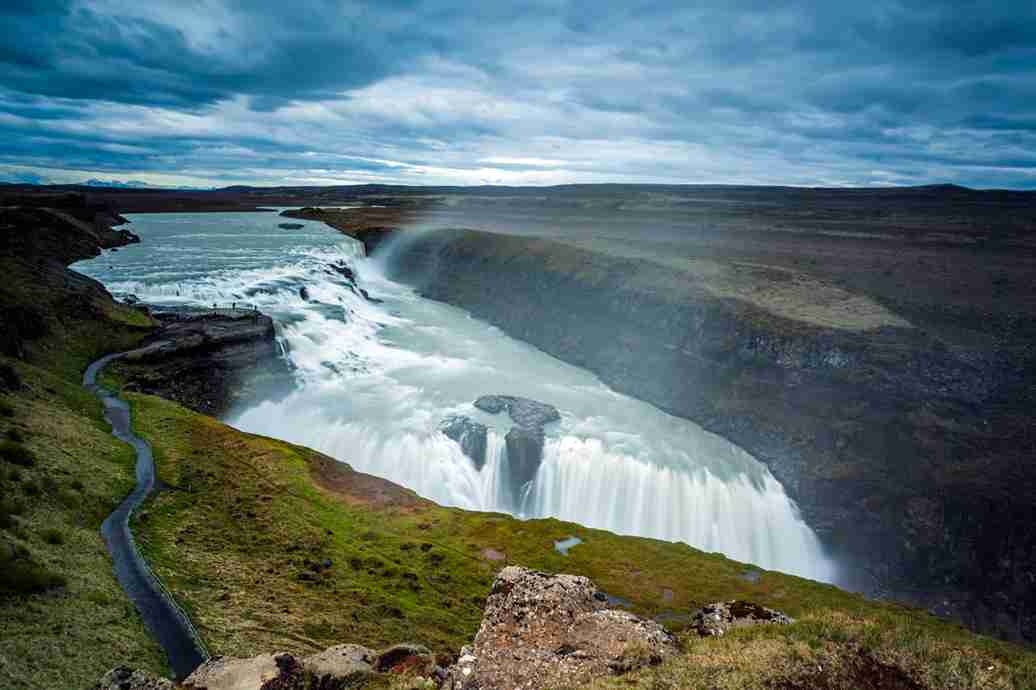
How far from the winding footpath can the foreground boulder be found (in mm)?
8887

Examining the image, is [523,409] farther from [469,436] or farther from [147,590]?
[147,590]

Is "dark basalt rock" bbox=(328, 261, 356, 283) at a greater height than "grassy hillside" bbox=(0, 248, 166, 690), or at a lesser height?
greater

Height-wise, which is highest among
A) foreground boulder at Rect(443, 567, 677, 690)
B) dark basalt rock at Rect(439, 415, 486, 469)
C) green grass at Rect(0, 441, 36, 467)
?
green grass at Rect(0, 441, 36, 467)

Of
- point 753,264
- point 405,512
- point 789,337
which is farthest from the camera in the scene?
point 753,264

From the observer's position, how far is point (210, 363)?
165ft

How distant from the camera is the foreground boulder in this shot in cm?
1405

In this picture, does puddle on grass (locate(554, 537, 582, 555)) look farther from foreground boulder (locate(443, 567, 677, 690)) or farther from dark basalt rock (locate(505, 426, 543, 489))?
foreground boulder (locate(443, 567, 677, 690))

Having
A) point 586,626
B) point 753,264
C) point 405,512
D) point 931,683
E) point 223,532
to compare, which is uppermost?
point 753,264

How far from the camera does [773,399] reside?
182 feet

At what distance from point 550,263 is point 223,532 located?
2854 inches

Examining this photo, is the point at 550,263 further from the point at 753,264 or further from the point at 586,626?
the point at 586,626

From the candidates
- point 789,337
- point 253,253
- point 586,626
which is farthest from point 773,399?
point 253,253

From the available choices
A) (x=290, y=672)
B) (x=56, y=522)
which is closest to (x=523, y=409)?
(x=56, y=522)

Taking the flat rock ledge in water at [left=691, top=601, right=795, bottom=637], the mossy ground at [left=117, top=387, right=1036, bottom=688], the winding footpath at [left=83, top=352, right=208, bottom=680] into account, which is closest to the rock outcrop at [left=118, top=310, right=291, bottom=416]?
the mossy ground at [left=117, top=387, right=1036, bottom=688]
